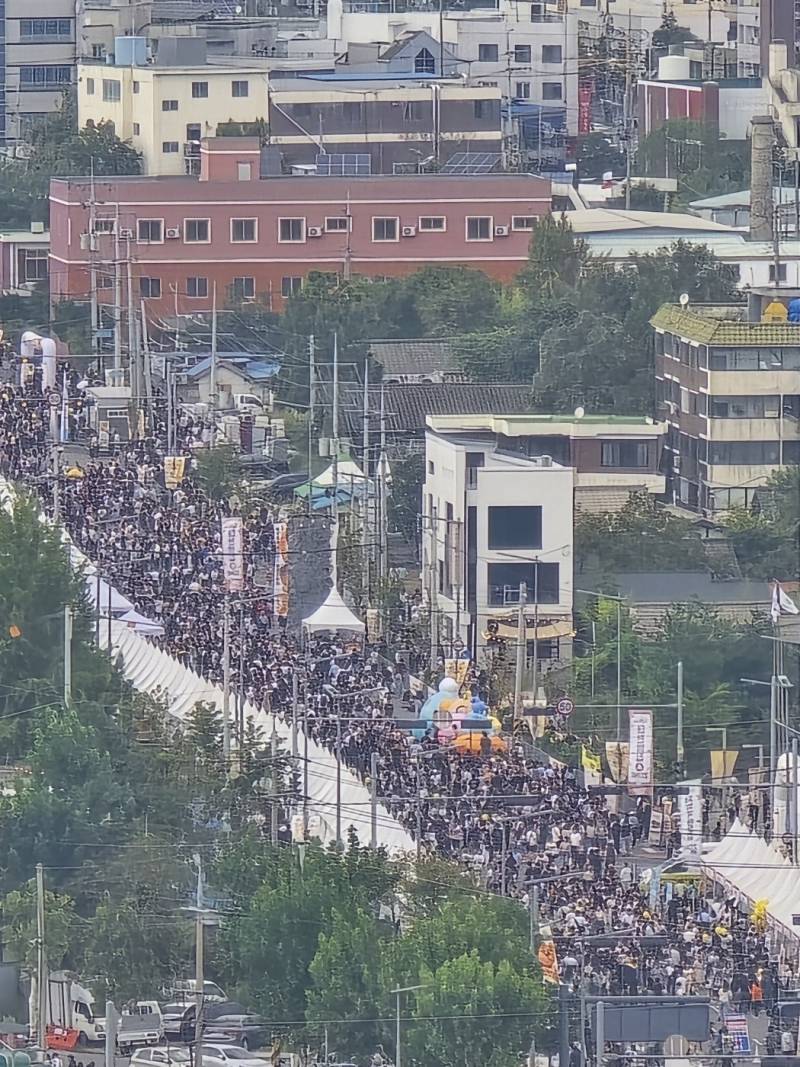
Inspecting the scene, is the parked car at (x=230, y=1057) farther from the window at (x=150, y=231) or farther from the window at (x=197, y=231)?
the window at (x=150, y=231)

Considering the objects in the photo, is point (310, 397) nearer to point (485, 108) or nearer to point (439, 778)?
point (485, 108)

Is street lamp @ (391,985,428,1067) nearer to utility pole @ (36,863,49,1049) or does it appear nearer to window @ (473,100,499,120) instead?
utility pole @ (36,863,49,1049)

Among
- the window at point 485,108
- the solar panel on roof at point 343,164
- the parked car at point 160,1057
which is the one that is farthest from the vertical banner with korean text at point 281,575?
the window at point 485,108

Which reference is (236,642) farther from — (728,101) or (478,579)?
(728,101)

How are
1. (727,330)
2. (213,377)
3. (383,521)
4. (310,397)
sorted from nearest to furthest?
(383,521), (727,330), (310,397), (213,377)

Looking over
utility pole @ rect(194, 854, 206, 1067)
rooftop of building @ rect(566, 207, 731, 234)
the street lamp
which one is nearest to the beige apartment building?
rooftop of building @ rect(566, 207, 731, 234)

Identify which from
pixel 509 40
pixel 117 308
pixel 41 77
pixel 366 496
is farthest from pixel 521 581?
pixel 41 77
